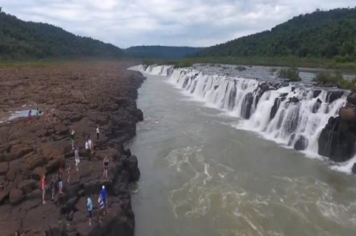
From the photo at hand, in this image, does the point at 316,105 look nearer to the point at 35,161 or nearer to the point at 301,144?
the point at 301,144

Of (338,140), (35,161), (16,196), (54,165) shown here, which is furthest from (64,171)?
(338,140)

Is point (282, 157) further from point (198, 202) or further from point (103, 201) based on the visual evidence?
point (103, 201)

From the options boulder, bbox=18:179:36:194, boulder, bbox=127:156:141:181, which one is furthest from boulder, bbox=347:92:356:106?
boulder, bbox=18:179:36:194

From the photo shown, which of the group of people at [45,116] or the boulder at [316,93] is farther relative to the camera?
the boulder at [316,93]

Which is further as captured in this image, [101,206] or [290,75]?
[290,75]

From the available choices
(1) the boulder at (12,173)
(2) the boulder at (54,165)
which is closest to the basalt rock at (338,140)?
(2) the boulder at (54,165)

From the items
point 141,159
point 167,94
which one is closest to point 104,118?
point 141,159

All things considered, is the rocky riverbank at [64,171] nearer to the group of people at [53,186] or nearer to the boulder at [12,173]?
the boulder at [12,173]
